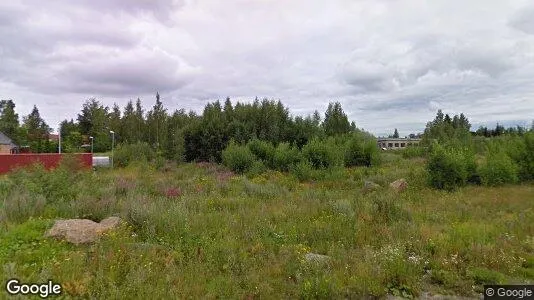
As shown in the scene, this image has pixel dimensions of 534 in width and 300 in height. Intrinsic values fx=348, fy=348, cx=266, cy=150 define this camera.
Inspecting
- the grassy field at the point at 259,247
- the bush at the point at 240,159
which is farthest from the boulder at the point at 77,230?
the bush at the point at 240,159

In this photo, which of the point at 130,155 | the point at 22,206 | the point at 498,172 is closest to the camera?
the point at 22,206

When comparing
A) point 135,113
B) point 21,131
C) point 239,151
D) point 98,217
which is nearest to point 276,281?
point 98,217

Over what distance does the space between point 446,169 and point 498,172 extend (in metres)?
2.65

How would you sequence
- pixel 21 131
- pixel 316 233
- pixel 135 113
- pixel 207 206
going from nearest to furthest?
A: pixel 316 233 → pixel 207 206 → pixel 135 113 → pixel 21 131

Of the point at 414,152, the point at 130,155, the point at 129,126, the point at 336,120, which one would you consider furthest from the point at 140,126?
the point at 414,152

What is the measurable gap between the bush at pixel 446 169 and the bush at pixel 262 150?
36.0 feet

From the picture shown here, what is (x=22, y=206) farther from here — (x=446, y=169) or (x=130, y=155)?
(x=130, y=155)

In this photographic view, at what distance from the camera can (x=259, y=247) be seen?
6.72 metres

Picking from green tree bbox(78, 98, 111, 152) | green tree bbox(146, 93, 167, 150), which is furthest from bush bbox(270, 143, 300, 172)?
green tree bbox(78, 98, 111, 152)

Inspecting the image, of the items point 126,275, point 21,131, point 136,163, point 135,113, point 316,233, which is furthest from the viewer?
point 21,131

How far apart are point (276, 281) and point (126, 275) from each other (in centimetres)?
219

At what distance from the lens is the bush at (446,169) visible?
16.2m

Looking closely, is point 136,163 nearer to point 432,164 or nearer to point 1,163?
point 1,163

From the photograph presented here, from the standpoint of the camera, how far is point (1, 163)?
24.3 m
